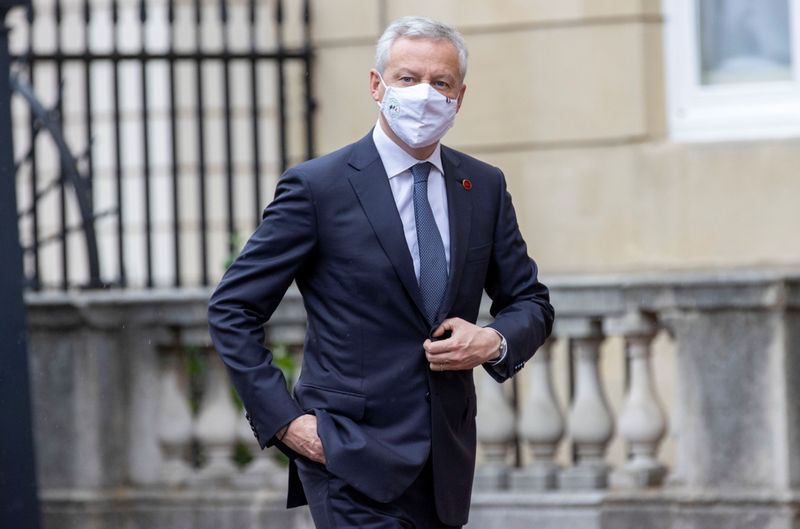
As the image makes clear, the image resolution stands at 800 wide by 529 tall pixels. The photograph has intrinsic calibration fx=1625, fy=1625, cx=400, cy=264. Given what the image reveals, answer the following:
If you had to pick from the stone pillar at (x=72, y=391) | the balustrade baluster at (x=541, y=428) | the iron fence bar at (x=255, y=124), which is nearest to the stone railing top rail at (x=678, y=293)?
the balustrade baluster at (x=541, y=428)

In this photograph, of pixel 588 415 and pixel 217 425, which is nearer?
pixel 588 415

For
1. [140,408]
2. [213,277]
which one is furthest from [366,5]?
[140,408]

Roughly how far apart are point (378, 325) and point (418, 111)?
0.50m

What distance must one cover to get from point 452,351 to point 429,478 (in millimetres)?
324

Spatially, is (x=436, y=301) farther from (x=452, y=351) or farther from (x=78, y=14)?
(x=78, y=14)

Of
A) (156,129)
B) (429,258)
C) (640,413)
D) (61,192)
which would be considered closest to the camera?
(429,258)

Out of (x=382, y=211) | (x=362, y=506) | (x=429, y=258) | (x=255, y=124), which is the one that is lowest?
(x=362, y=506)

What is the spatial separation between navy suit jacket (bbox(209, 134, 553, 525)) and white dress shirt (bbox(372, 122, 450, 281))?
1.3 inches

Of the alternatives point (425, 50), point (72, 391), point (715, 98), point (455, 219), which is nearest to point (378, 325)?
point (455, 219)

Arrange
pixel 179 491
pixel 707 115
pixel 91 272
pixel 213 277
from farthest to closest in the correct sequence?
pixel 213 277
pixel 707 115
pixel 91 272
pixel 179 491

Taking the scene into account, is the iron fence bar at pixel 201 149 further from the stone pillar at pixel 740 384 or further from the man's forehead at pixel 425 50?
the man's forehead at pixel 425 50

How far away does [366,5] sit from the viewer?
346 inches

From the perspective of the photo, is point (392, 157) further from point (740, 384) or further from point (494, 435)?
point (494, 435)

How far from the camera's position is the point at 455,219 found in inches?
152
